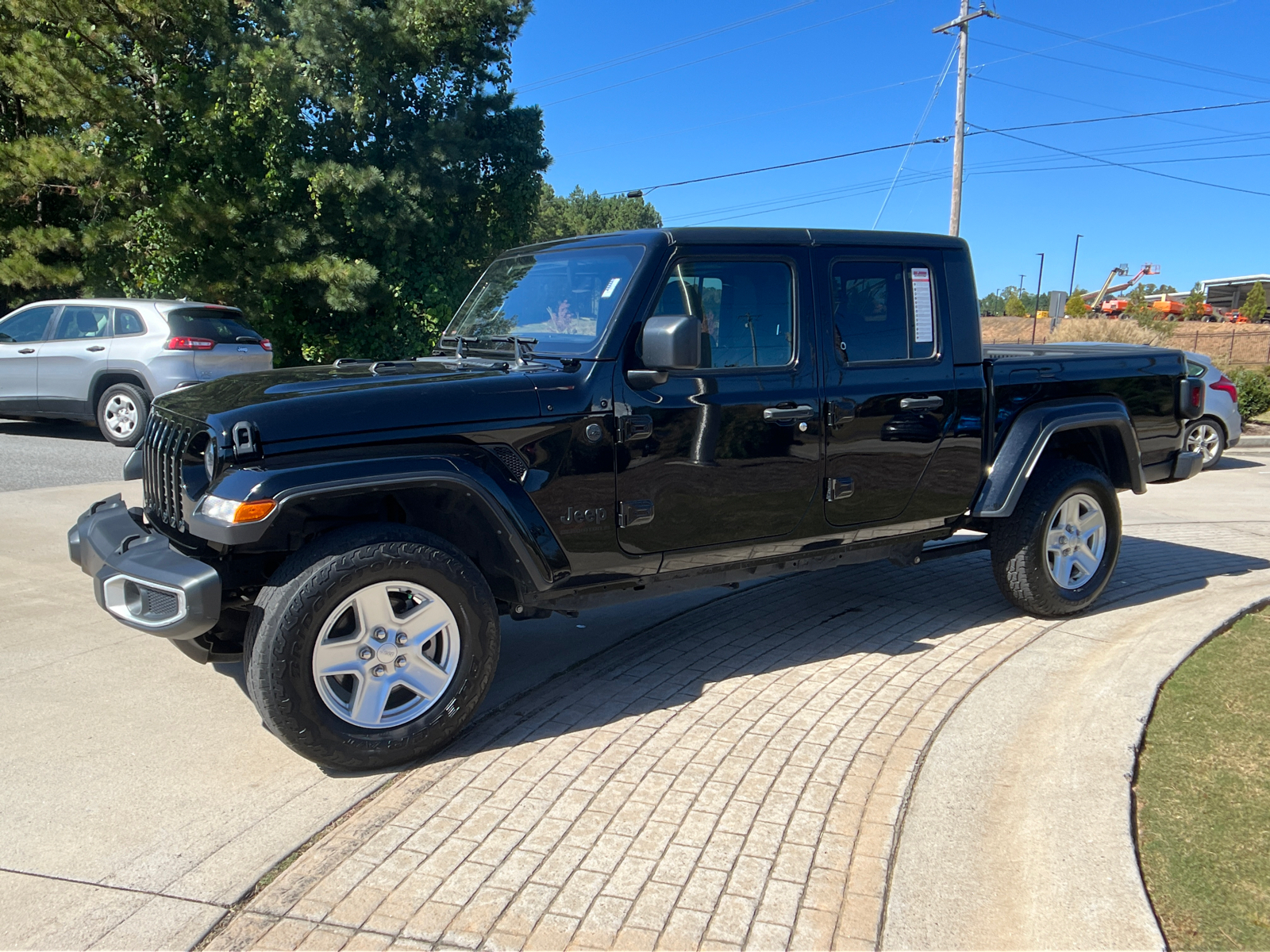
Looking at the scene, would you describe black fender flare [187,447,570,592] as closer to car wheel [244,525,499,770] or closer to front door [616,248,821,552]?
car wheel [244,525,499,770]

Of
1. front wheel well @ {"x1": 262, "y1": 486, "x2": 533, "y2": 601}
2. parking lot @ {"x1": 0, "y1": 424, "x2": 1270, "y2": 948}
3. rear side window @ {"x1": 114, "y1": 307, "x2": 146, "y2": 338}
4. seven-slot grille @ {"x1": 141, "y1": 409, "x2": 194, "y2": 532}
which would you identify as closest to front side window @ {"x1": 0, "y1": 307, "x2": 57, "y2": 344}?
rear side window @ {"x1": 114, "y1": 307, "x2": 146, "y2": 338}

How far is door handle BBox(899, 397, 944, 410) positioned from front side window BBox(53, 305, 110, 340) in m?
10.3

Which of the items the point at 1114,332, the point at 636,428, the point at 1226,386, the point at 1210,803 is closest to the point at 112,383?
the point at 636,428

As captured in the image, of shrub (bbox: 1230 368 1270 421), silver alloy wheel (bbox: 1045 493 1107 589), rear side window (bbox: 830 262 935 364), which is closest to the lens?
rear side window (bbox: 830 262 935 364)

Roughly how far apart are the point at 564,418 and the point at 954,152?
23.8 m

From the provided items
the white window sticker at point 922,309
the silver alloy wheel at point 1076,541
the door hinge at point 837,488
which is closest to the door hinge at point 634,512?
the door hinge at point 837,488

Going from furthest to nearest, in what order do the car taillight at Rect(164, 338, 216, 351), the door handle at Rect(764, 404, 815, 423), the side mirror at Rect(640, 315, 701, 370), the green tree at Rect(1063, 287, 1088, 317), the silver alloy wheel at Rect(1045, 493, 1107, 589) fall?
the green tree at Rect(1063, 287, 1088, 317)
the car taillight at Rect(164, 338, 216, 351)
the silver alloy wheel at Rect(1045, 493, 1107, 589)
the door handle at Rect(764, 404, 815, 423)
the side mirror at Rect(640, 315, 701, 370)

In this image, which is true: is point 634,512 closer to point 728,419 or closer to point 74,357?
point 728,419

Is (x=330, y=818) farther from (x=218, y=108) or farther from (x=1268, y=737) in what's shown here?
(x=218, y=108)

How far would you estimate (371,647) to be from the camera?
11.8ft

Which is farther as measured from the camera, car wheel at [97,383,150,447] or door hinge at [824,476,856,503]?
car wheel at [97,383,150,447]

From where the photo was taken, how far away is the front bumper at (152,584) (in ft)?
11.1

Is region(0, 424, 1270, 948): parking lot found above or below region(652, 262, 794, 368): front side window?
below

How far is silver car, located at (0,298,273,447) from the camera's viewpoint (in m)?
11.3
